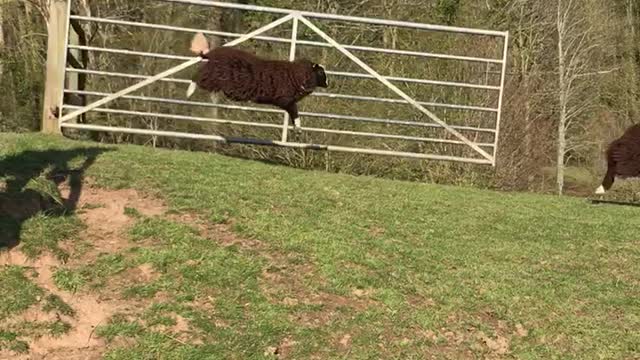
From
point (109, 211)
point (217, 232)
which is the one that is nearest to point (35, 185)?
point (109, 211)

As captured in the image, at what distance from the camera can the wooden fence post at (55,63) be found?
30.2 feet

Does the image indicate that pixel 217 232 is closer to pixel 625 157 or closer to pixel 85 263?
pixel 85 263

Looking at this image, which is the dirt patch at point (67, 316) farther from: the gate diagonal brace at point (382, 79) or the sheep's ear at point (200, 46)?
the gate diagonal brace at point (382, 79)

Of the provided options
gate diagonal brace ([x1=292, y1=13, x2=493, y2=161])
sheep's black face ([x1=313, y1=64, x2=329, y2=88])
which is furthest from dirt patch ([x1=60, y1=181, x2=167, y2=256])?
gate diagonal brace ([x1=292, y1=13, x2=493, y2=161])

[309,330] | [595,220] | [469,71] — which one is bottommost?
[309,330]

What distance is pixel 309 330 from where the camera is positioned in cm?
469

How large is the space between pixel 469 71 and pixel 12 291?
376 inches

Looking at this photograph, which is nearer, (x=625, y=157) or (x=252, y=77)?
(x=252, y=77)

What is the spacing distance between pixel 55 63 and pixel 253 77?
3.34 metres

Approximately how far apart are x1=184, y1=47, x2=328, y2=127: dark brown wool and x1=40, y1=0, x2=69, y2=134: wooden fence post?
8.48 feet

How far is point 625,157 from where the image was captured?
8062 millimetres

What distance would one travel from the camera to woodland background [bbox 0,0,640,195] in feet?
41.3

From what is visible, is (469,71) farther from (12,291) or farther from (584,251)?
(12,291)

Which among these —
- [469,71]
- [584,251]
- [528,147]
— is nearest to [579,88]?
[528,147]
